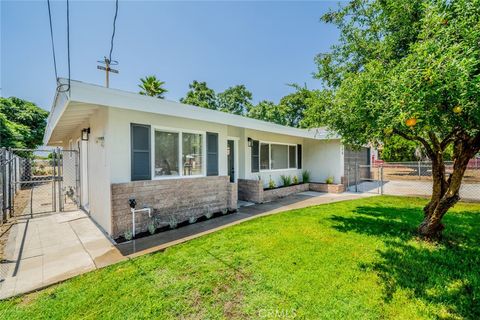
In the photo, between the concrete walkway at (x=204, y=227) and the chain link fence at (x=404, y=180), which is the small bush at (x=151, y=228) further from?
the chain link fence at (x=404, y=180)

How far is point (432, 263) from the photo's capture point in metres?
3.85

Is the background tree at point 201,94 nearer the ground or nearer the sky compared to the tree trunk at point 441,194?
nearer the sky

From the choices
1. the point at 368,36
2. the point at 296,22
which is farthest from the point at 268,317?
the point at 296,22

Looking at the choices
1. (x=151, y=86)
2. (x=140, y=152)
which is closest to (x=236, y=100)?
(x=151, y=86)

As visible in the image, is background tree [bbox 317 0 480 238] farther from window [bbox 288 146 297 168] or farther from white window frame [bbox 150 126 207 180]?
window [bbox 288 146 297 168]

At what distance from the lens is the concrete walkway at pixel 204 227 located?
4809 millimetres

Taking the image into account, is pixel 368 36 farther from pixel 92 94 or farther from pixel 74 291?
pixel 74 291

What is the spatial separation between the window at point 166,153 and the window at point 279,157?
242 inches

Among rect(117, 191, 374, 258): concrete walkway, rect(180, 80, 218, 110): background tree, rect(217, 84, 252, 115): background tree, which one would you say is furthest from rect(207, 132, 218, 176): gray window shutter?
rect(217, 84, 252, 115): background tree

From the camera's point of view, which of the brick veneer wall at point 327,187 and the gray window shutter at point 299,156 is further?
the gray window shutter at point 299,156

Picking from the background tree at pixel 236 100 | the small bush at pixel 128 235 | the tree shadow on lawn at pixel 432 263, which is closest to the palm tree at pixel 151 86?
the background tree at pixel 236 100

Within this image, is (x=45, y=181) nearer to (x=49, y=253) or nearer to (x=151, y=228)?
(x=49, y=253)

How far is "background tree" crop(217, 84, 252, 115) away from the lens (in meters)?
29.0

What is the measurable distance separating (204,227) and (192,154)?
2274 millimetres
